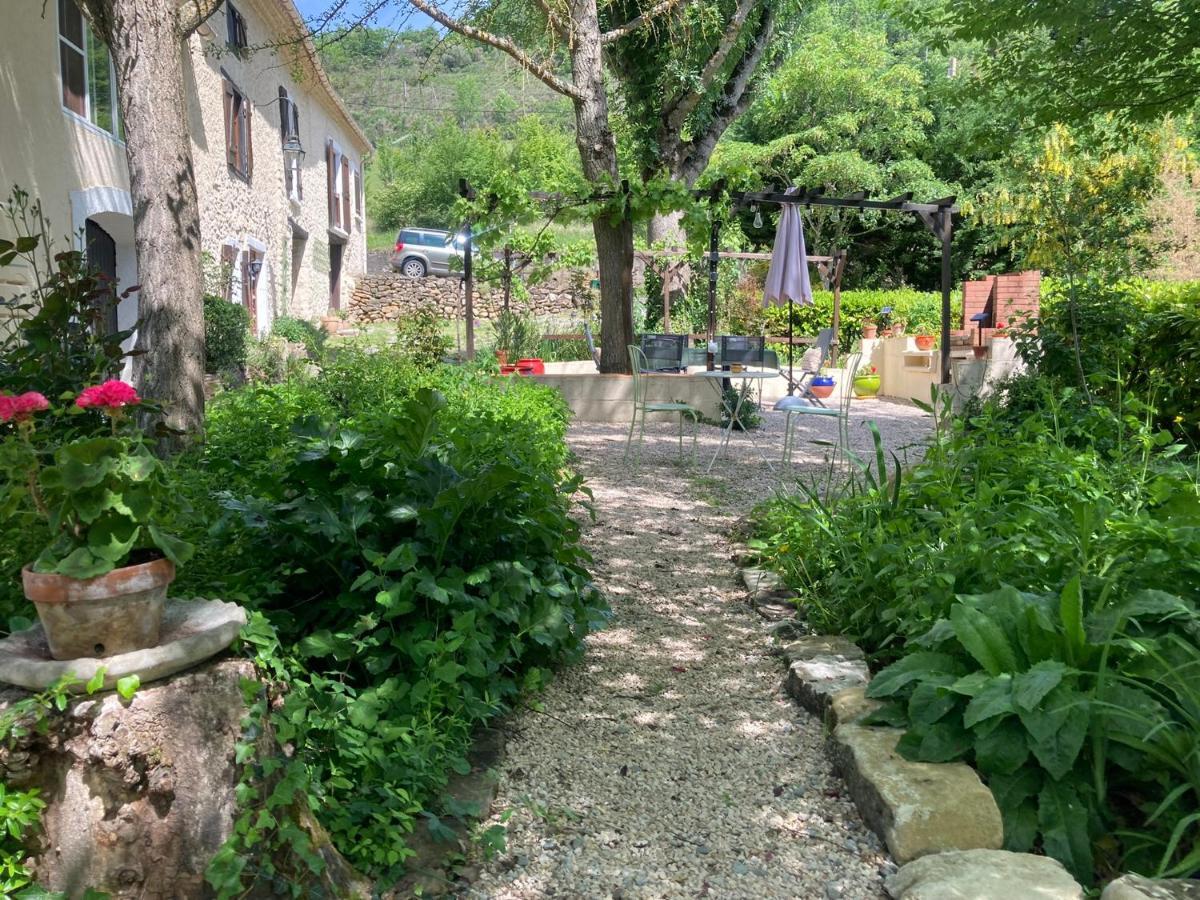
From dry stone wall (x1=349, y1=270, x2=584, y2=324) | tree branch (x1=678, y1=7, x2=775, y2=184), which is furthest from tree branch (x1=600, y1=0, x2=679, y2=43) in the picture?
dry stone wall (x1=349, y1=270, x2=584, y2=324)

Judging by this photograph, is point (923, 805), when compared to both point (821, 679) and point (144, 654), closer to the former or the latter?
point (821, 679)

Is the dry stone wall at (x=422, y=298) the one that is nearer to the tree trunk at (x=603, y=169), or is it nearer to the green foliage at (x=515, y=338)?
the green foliage at (x=515, y=338)

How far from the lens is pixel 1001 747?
2307mm

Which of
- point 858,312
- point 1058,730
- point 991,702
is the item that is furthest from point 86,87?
point 858,312

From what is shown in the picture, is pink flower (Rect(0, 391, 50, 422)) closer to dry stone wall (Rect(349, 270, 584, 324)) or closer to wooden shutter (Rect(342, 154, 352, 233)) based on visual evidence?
dry stone wall (Rect(349, 270, 584, 324))

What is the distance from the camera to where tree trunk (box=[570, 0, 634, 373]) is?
9922 mm

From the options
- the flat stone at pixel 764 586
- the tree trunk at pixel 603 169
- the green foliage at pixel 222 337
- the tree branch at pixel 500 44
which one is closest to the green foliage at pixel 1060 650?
the flat stone at pixel 764 586

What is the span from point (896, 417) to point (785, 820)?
976 centimetres

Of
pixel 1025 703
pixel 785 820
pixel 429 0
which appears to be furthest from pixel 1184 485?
pixel 429 0

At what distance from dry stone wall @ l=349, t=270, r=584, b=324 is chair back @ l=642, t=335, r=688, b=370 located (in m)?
12.4

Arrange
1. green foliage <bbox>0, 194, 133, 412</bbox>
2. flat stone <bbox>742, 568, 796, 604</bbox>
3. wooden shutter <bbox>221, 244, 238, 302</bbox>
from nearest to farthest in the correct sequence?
green foliage <bbox>0, 194, 133, 412</bbox> < flat stone <bbox>742, 568, 796, 604</bbox> < wooden shutter <bbox>221, 244, 238, 302</bbox>

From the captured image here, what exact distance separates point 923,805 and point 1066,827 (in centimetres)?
31

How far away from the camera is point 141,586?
1.80 meters

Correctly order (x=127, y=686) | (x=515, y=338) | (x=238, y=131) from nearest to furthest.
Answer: (x=127, y=686)
(x=238, y=131)
(x=515, y=338)
